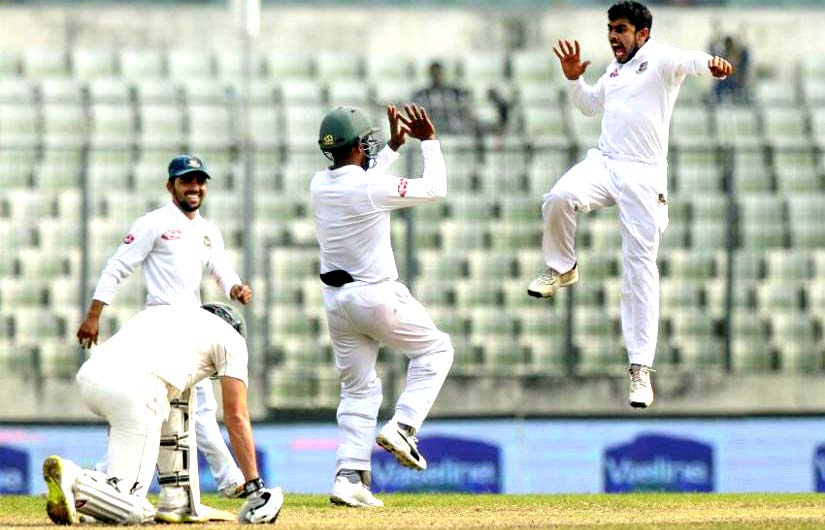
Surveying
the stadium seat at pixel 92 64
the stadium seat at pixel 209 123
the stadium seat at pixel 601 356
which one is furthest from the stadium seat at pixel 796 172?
the stadium seat at pixel 92 64

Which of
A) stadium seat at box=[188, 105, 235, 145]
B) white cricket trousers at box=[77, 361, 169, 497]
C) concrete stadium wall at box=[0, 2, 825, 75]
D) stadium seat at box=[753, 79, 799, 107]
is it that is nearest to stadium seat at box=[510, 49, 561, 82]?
concrete stadium wall at box=[0, 2, 825, 75]

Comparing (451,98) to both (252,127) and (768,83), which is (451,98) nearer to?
(252,127)

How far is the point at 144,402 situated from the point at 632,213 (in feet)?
11.4

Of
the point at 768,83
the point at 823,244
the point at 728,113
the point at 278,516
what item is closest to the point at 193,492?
the point at 278,516

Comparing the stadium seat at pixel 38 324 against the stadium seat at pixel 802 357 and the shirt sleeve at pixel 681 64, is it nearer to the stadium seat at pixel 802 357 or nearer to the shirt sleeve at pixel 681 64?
the stadium seat at pixel 802 357

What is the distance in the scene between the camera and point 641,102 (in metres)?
11.9

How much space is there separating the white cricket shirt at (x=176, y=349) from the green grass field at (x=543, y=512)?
33.1 inches

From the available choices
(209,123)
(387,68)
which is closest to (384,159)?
(209,123)

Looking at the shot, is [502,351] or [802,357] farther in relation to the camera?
[802,357]

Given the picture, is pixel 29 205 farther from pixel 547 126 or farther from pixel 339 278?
pixel 339 278

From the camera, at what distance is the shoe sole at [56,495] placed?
32.7 ft

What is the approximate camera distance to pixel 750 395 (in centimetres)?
1802

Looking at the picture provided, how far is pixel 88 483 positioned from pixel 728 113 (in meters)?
13.0

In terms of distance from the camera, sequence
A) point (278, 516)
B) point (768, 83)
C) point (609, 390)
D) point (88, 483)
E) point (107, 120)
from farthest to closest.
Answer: point (768, 83)
point (107, 120)
point (609, 390)
point (278, 516)
point (88, 483)
